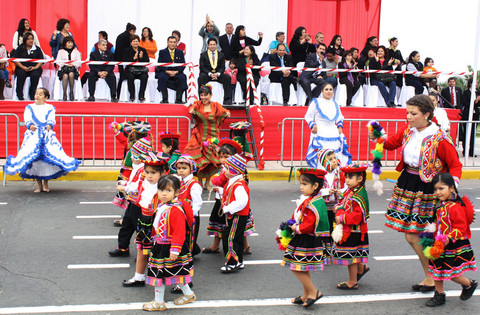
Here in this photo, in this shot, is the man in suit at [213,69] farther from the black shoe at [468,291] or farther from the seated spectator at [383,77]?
the black shoe at [468,291]

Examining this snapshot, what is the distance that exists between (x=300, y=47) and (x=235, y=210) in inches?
394

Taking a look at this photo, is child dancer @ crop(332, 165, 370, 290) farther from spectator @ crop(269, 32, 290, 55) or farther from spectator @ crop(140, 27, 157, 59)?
spectator @ crop(140, 27, 157, 59)

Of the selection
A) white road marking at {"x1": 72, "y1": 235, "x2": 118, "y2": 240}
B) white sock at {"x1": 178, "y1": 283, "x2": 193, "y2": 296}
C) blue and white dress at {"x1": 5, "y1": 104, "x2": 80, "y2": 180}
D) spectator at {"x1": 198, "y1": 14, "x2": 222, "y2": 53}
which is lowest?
white road marking at {"x1": 72, "y1": 235, "x2": 118, "y2": 240}

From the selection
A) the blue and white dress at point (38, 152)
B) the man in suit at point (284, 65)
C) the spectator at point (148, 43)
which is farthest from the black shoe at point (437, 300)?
the spectator at point (148, 43)

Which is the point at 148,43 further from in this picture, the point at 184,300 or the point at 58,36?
the point at 184,300

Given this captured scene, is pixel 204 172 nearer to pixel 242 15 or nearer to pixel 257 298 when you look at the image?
pixel 257 298

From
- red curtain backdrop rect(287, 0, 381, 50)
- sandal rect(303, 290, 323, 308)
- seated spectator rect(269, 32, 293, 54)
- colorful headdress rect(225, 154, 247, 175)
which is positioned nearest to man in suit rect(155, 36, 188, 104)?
seated spectator rect(269, 32, 293, 54)

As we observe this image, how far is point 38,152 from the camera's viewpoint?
10.1 m

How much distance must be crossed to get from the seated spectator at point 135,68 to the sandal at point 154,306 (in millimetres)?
9710

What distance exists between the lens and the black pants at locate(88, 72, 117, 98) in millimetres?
14156

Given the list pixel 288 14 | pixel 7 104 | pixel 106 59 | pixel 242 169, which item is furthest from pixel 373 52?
pixel 242 169

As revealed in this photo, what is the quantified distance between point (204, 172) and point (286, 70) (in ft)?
16.7

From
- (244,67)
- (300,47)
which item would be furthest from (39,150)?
(300,47)

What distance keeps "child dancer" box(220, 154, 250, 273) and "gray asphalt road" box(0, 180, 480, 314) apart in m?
0.18
